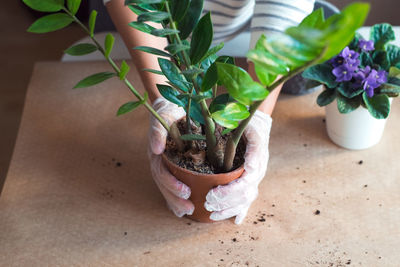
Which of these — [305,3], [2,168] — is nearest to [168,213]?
[305,3]

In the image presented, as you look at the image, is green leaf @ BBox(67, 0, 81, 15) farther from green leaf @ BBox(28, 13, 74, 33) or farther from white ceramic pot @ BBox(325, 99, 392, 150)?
white ceramic pot @ BBox(325, 99, 392, 150)

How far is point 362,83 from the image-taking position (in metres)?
0.79

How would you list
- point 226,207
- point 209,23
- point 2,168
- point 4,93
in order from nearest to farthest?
point 209,23
point 226,207
point 2,168
point 4,93

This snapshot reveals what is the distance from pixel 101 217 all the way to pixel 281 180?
37cm

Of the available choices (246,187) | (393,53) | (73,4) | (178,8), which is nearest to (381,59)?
(393,53)

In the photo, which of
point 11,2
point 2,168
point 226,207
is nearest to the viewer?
point 226,207

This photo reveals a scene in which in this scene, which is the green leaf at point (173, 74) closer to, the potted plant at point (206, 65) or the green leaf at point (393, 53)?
the potted plant at point (206, 65)

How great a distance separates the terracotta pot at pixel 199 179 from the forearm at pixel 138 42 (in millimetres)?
237

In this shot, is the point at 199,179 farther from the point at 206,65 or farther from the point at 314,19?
the point at 314,19

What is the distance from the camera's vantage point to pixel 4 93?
5.82 feet

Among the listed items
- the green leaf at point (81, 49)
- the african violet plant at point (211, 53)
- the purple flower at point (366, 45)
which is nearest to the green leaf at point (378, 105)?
the purple flower at point (366, 45)

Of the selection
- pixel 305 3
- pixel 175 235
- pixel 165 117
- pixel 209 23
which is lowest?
pixel 175 235

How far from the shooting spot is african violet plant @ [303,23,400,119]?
2.59ft

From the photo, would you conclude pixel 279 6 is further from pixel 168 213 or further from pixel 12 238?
pixel 12 238
